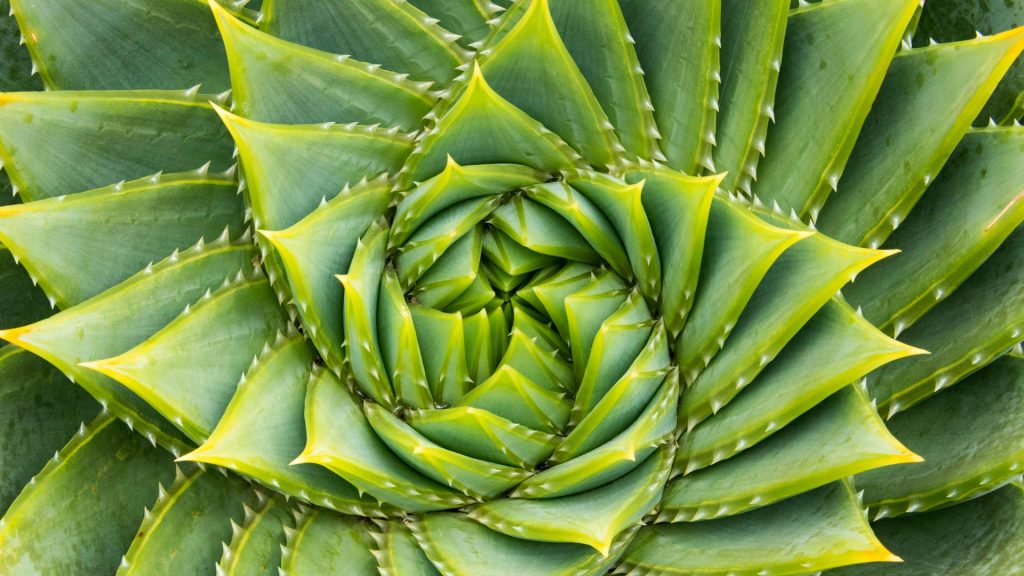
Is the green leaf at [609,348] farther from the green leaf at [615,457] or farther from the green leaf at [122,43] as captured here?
the green leaf at [122,43]

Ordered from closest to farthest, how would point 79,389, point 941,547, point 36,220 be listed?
point 36,220, point 941,547, point 79,389

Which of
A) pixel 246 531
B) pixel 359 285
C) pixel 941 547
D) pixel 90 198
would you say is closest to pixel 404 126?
pixel 359 285

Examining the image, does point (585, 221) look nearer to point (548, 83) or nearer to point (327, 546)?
point (548, 83)

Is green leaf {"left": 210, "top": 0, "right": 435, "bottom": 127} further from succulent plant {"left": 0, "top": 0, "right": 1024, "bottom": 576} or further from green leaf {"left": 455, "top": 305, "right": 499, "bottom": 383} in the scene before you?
green leaf {"left": 455, "top": 305, "right": 499, "bottom": 383}

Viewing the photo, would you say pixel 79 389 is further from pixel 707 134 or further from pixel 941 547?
pixel 941 547

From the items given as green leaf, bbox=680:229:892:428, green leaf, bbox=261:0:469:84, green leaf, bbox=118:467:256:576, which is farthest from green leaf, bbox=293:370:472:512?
green leaf, bbox=261:0:469:84

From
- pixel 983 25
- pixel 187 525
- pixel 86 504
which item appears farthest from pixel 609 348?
pixel 983 25
